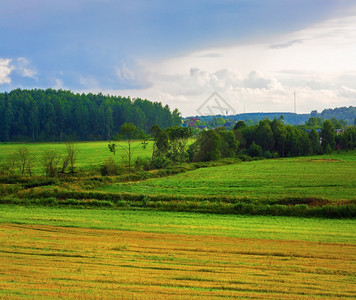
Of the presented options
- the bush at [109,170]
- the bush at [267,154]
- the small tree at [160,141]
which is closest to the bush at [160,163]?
the small tree at [160,141]

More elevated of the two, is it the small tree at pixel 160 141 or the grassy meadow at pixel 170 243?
the small tree at pixel 160 141

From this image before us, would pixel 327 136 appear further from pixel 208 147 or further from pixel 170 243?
pixel 170 243

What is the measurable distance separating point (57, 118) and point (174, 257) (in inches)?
5291

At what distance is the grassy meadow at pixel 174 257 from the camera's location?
12906 mm

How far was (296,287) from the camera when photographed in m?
13.2

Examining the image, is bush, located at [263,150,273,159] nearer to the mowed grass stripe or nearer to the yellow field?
the mowed grass stripe

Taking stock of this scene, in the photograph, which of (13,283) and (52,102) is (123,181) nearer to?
(13,283)

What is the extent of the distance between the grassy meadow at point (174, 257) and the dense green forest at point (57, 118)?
115 m

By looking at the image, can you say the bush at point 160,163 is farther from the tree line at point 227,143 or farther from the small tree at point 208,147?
the small tree at point 208,147

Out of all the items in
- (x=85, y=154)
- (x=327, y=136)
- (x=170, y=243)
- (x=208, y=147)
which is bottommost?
(x=170, y=243)

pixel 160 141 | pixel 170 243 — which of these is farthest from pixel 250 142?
pixel 170 243

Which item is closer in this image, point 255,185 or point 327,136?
point 255,185

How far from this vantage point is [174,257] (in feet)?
56.3

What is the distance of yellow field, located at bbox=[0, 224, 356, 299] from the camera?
502 inches
